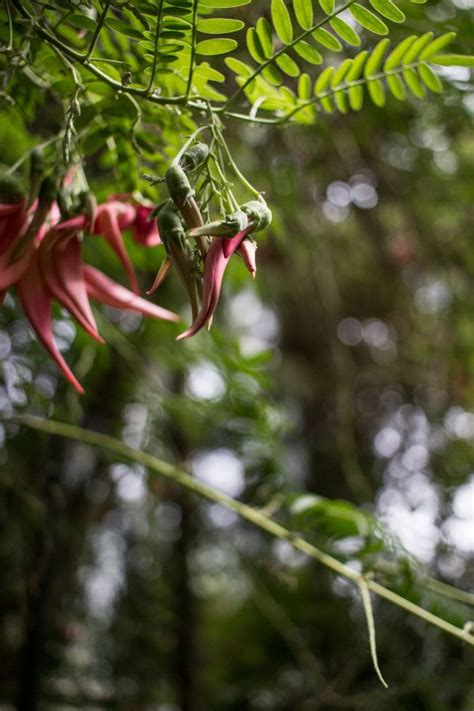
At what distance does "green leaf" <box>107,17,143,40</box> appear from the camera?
0.44 meters

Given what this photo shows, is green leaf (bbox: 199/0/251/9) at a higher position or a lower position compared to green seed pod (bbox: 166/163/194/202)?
Answer: higher

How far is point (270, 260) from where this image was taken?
1860mm

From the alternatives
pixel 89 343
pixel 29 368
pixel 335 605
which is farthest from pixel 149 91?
pixel 335 605

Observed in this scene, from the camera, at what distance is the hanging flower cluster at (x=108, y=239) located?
37 cm

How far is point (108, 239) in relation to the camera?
505 mm

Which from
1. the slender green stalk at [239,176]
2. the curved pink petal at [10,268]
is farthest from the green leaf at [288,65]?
the curved pink petal at [10,268]

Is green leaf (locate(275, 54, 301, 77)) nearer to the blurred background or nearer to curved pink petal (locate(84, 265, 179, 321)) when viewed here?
the blurred background

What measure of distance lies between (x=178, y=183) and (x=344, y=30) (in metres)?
0.20

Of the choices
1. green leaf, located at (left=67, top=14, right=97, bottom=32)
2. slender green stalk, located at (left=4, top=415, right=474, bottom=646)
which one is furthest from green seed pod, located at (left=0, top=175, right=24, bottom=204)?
slender green stalk, located at (left=4, top=415, right=474, bottom=646)

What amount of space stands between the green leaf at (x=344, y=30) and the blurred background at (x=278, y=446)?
4.9 inches

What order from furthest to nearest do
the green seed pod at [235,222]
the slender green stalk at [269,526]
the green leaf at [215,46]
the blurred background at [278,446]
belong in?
A: the blurred background at [278,446], the slender green stalk at [269,526], the green leaf at [215,46], the green seed pod at [235,222]

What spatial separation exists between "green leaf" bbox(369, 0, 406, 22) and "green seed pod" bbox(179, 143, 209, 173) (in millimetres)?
146

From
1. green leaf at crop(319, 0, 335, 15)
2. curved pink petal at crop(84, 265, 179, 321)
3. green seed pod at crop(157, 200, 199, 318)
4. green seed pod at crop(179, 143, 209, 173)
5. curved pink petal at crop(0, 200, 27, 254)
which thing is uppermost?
green leaf at crop(319, 0, 335, 15)

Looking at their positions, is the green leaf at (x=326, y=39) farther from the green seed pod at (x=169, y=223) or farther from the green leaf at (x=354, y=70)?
the green seed pod at (x=169, y=223)
